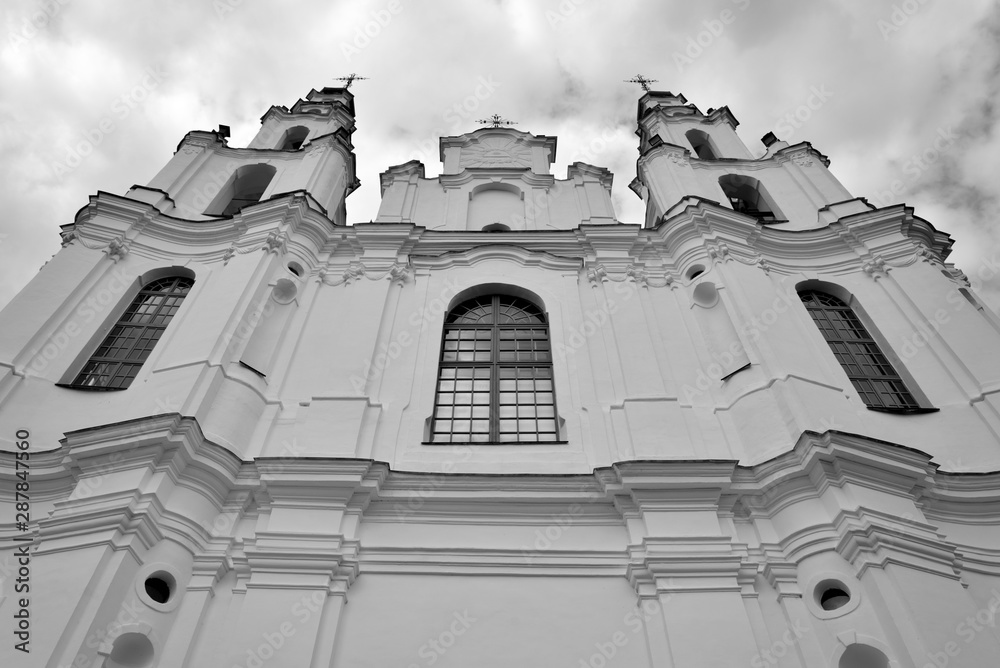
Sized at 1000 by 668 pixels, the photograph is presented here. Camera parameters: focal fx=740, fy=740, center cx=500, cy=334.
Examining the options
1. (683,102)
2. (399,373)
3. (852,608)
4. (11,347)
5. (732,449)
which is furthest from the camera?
(683,102)

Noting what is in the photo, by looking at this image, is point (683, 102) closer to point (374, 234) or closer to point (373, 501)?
point (374, 234)

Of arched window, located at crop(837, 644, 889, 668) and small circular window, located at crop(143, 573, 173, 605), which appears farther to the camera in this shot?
small circular window, located at crop(143, 573, 173, 605)

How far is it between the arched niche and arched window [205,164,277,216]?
506 cm

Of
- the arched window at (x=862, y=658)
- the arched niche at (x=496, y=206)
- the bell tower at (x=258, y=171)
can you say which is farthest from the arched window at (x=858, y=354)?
the bell tower at (x=258, y=171)

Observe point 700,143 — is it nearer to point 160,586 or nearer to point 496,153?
point 496,153

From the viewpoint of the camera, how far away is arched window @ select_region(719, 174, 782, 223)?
17.5 meters

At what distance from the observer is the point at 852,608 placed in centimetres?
786

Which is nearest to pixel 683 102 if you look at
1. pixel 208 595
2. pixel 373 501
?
pixel 373 501

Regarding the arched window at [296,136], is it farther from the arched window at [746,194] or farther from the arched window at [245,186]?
the arched window at [746,194]

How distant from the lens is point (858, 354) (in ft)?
39.8

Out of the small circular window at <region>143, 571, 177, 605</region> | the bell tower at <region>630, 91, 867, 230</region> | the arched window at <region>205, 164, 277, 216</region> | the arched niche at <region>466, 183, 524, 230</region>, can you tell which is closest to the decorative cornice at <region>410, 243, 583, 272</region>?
the arched niche at <region>466, 183, 524, 230</region>

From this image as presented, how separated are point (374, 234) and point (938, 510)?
10.3m

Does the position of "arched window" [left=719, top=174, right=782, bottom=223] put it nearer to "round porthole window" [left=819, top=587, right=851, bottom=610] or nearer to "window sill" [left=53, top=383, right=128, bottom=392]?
"round porthole window" [left=819, top=587, right=851, bottom=610]

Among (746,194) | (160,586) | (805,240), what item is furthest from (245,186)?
(805,240)
